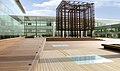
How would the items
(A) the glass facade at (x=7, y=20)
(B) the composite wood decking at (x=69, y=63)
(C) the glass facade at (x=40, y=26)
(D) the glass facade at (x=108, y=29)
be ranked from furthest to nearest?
(C) the glass facade at (x=40, y=26), (D) the glass facade at (x=108, y=29), (A) the glass facade at (x=7, y=20), (B) the composite wood decking at (x=69, y=63)

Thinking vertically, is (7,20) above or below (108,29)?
above

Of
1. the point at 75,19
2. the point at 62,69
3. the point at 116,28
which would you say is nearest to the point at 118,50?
the point at 62,69

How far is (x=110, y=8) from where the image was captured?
1657 inches

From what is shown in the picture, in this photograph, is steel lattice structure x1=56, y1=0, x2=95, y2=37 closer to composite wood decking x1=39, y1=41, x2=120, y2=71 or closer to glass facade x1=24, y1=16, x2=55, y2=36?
glass facade x1=24, y1=16, x2=55, y2=36

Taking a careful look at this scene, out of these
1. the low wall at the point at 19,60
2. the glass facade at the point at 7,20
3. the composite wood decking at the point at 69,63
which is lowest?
the composite wood decking at the point at 69,63

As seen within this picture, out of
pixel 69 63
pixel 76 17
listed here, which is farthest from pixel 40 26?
pixel 69 63

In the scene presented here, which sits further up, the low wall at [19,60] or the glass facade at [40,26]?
the glass facade at [40,26]

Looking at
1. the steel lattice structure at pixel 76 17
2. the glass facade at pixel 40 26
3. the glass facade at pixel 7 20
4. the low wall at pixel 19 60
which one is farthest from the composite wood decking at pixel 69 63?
the glass facade at pixel 40 26

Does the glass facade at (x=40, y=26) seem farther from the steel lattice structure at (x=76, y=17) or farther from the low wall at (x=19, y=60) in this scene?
the low wall at (x=19, y=60)

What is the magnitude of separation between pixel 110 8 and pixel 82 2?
23.1 meters

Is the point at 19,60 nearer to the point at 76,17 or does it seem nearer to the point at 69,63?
the point at 69,63

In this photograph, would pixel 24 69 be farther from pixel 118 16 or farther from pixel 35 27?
Answer: pixel 118 16

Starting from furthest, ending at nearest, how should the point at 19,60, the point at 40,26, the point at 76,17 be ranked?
1. the point at 40,26
2. the point at 76,17
3. the point at 19,60

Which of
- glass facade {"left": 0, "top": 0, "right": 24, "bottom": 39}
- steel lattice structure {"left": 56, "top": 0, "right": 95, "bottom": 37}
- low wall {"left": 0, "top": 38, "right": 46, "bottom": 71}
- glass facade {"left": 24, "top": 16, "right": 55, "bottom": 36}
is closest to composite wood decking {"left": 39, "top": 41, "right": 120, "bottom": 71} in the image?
low wall {"left": 0, "top": 38, "right": 46, "bottom": 71}
